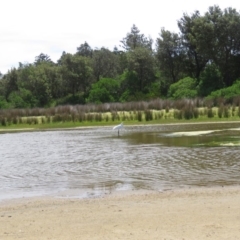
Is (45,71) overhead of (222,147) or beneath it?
overhead

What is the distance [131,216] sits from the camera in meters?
8.30

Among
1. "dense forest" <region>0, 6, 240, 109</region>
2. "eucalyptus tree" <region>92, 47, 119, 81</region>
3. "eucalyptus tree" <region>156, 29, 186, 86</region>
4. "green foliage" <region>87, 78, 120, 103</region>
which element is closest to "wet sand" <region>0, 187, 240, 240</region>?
"dense forest" <region>0, 6, 240, 109</region>

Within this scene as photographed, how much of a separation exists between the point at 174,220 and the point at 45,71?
61.6 m

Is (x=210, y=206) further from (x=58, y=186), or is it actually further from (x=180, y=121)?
(x=180, y=121)

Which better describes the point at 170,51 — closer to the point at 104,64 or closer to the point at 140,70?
the point at 140,70

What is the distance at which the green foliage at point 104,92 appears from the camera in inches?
2277

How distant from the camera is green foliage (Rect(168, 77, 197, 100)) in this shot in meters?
49.5

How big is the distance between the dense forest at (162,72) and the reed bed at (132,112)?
20.8 ft

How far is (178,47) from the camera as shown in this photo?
58.3 meters

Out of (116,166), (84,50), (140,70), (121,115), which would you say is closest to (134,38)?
(84,50)

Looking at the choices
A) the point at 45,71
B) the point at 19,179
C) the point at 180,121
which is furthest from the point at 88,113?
the point at 45,71

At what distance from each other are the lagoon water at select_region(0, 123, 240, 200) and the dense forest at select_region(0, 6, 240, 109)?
925 inches

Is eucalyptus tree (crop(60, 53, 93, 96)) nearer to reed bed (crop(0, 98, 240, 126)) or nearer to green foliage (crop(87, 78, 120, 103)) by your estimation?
green foliage (crop(87, 78, 120, 103))

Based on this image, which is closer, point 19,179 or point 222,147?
point 19,179
